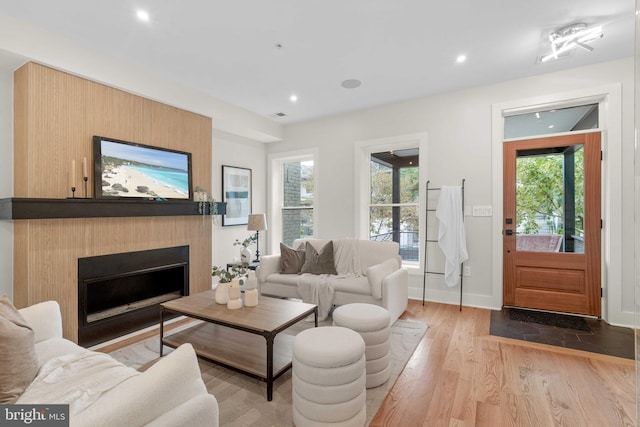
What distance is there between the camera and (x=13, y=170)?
265cm

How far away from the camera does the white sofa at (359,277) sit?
3088 millimetres

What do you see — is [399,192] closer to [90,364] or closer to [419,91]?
[419,91]

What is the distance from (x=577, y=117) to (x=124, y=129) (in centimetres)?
499

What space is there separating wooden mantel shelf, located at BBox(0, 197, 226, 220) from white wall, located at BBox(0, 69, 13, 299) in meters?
0.30

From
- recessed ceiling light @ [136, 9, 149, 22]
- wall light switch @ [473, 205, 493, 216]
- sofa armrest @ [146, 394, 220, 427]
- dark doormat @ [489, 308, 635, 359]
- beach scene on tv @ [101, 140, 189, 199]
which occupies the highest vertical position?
recessed ceiling light @ [136, 9, 149, 22]

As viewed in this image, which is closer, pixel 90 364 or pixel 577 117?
pixel 90 364

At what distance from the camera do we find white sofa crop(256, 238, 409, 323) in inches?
122

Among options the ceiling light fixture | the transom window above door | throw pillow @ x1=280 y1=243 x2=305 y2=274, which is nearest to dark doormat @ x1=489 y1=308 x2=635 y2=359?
the transom window above door

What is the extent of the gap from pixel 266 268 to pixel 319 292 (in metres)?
0.84

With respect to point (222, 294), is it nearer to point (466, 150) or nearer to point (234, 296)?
point (234, 296)

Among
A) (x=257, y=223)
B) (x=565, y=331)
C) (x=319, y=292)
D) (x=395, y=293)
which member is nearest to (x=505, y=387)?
(x=395, y=293)

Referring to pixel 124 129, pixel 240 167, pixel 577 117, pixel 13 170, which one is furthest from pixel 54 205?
pixel 577 117

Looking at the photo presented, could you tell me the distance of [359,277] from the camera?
3.57 m

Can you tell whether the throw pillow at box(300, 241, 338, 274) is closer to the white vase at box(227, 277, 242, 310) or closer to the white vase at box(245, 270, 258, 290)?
the white vase at box(245, 270, 258, 290)
